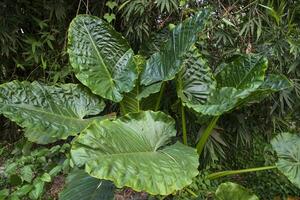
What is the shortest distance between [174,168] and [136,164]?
0.54ft

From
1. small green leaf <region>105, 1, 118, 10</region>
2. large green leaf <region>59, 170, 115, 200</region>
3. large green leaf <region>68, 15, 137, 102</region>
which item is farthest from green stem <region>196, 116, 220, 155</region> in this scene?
small green leaf <region>105, 1, 118, 10</region>

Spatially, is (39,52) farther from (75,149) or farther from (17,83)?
(75,149)

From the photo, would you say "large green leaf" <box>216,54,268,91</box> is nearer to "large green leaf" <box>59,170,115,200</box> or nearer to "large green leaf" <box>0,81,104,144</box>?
"large green leaf" <box>0,81,104,144</box>

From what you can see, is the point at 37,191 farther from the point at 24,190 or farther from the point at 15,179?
the point at 15,179

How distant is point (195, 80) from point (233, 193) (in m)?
0.69

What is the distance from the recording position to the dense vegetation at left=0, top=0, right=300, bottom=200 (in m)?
1.69

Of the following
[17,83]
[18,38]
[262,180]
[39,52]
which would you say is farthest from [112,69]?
[262,180]

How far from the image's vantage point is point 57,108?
197 cm

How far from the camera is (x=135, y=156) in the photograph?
1434 mm

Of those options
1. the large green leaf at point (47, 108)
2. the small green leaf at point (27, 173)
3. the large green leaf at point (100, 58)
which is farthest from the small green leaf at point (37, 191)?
the large green leaf at point (100, 58)

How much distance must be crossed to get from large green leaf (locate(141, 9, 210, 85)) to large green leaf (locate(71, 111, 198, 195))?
369 millimetres

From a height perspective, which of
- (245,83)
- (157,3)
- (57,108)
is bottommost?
(57,108)

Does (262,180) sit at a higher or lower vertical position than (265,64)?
lower

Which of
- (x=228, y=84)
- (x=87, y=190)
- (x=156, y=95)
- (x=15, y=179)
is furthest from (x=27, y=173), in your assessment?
(x=228, y=84)
